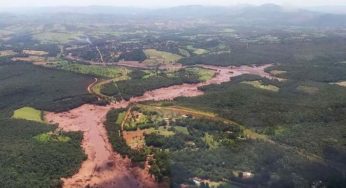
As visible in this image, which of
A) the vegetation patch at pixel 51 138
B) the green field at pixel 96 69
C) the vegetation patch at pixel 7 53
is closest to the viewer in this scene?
the vegetation patch at pixel 51 138

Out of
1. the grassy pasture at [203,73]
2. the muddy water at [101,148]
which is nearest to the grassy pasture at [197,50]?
the grassy pasture at [203,73]

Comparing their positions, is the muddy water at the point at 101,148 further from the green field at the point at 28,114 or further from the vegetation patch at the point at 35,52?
the vegetation patch at the point at 35,52

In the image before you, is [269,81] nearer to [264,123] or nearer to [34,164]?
[264,123]

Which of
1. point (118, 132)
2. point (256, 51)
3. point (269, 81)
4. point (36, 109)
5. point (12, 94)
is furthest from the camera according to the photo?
point (256, 51)

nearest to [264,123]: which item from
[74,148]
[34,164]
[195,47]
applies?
[74,148]

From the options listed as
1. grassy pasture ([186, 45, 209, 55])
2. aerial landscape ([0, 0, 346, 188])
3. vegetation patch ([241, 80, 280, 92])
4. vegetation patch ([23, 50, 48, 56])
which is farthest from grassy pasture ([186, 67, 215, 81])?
vegetation patch ([23, 50, 48, 56])

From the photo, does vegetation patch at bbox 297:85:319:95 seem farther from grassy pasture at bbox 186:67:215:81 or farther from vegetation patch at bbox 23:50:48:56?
vegetation patch at bbox 23:50:48:56
